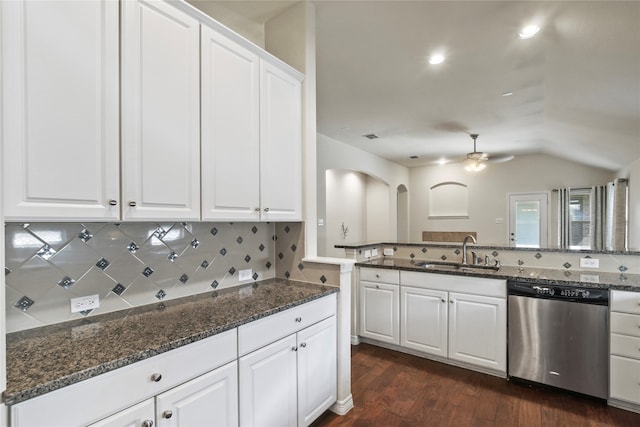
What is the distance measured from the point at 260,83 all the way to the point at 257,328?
1521 millimetres

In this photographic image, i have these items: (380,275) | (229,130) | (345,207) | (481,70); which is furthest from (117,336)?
(345,207)

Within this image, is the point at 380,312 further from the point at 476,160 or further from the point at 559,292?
the point at 476,160

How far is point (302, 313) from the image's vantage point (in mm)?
1904

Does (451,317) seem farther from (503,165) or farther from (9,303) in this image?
(503,165)

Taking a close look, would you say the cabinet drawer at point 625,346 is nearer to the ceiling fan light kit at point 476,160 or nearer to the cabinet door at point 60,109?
the ceiling fan light kit at point 476,160

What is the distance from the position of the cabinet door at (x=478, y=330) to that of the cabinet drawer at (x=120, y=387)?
2.22m

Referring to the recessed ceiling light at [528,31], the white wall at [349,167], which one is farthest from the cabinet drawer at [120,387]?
the white wall at [349,167]

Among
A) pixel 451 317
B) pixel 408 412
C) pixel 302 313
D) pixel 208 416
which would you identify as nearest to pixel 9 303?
pixel 208 416

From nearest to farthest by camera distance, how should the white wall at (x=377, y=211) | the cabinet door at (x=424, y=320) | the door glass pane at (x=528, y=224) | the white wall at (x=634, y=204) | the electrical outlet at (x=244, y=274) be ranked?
the electrical outlet at (x=244, y=274)
the cabinet door at (x=424, y=320)
the white wall at (x=634, y=204)
the door glass pane at (x=528, y=224)
the white wall at (x=377, y=211)

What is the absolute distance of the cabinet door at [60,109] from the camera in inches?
42.4

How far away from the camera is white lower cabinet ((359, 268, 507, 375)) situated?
2703 millimetres

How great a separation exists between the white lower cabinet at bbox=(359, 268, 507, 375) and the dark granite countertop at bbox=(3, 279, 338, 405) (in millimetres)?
1460

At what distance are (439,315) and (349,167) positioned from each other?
3.39 meters

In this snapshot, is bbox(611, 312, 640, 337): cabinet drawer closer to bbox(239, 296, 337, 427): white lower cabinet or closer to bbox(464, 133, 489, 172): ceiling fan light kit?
Answer: bbox(239, 296, 337, 427): white lower cabinet
